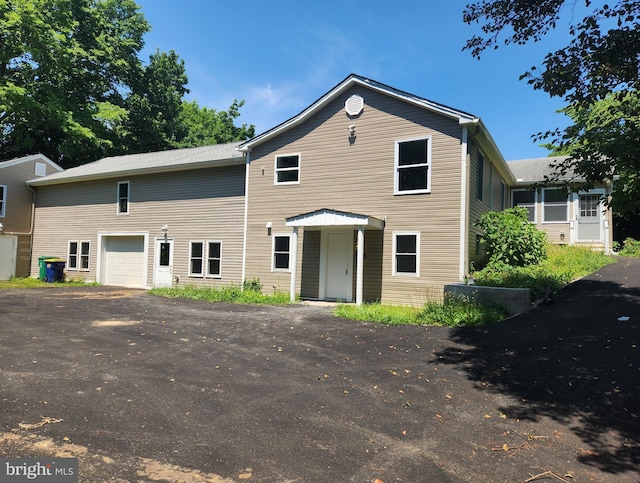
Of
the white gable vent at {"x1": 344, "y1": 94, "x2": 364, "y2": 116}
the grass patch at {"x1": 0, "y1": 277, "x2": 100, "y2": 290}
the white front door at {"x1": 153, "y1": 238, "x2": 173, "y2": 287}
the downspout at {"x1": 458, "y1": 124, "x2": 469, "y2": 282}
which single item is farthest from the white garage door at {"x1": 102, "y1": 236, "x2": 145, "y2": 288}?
the downspout at {"x1": 458, "y1": 124, "x2": 469, "y2": 282}

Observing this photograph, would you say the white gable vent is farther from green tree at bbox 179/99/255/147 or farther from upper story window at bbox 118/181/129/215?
green tree at bbox 179/99/255/147

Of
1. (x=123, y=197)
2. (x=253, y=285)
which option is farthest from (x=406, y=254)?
(x=123, y=197)

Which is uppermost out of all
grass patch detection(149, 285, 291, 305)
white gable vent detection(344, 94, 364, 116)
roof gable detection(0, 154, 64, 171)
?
white gable vent detection(344, 94, 364, 116)

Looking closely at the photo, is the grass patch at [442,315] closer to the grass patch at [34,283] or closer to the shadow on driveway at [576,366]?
the shadow on driveway at [576,366]

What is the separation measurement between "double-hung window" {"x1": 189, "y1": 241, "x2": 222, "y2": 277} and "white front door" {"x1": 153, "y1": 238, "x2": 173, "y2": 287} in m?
1.09

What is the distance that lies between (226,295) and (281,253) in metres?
2.39

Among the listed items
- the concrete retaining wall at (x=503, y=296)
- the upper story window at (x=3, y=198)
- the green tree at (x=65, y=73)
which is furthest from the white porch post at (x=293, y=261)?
the green tree at (x=65, y=73)

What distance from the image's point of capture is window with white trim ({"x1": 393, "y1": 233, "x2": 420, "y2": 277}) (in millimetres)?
11992

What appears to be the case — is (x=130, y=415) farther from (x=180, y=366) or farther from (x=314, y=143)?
(x=314, y=143)

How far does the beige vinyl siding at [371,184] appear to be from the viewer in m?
11.7

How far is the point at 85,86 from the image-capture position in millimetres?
30250

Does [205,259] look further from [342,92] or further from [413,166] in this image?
[413,166]

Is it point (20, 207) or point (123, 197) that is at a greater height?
point (123, 197)

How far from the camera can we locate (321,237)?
13.5 metres
